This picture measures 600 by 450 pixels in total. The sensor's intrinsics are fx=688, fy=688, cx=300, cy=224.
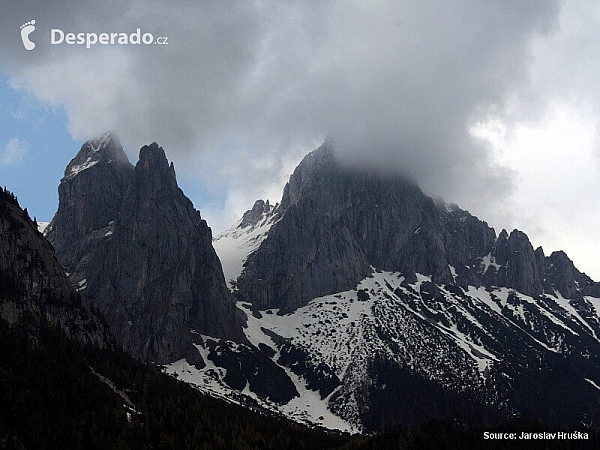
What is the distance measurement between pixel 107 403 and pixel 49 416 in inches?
860

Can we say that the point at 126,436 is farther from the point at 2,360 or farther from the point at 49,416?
the point at 2,360

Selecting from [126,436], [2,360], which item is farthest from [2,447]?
[2,360]

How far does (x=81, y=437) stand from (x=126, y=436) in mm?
12567

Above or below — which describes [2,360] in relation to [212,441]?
above

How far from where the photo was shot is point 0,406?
16712cm

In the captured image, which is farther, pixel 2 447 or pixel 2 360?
pixel 2 360

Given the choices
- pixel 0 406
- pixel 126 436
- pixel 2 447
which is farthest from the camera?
pixel 126 436

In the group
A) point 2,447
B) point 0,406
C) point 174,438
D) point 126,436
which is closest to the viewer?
point 2,447

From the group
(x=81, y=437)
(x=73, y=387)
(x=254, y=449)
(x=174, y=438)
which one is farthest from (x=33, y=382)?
(x=254, y=449)

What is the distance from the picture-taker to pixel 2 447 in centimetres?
15200

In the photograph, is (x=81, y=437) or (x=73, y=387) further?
(x=73, y=387)

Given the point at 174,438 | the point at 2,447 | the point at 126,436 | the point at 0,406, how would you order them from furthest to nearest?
the point at 174,438 < the point at 126,436 < the point at 0,406 < the point at 2,447

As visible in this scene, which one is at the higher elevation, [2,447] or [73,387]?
[73,387]

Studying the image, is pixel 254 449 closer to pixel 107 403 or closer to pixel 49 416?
pixel 107 403
